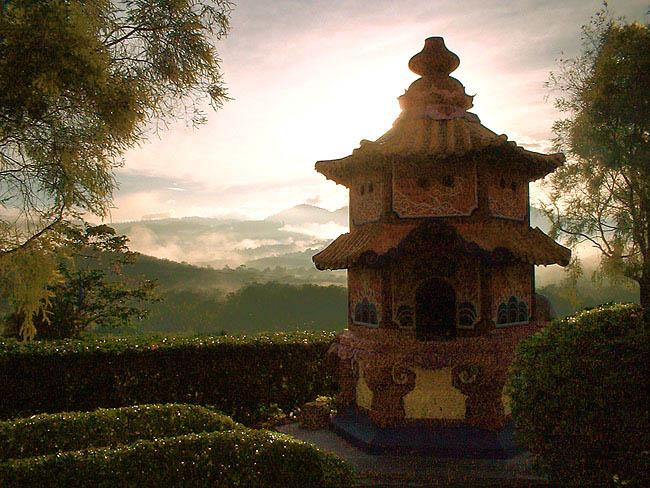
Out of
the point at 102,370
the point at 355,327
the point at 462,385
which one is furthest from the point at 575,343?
the point at 102,370

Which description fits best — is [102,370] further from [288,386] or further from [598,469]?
[598,469]

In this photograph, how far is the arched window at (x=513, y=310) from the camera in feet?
31.4

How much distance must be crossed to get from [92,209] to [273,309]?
29914 mm

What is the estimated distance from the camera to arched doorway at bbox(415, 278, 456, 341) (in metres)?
9.39

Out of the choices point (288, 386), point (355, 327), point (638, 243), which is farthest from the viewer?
point (638, 243)

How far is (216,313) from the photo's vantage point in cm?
3825

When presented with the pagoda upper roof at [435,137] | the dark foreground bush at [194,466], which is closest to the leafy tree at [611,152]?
the pagoda upper roof at [435,137]

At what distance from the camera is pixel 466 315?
9.09m

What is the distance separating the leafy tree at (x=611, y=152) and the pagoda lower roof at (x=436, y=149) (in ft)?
36.0

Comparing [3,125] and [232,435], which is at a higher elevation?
[3,125]

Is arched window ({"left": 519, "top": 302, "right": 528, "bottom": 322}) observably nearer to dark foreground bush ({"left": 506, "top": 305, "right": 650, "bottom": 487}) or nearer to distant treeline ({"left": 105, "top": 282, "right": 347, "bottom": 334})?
dark foreground bush ({"left": 506, "top": 305, "right": 650, "bottom": 487})

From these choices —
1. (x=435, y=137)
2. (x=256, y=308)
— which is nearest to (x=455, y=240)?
(x=435, y=137)

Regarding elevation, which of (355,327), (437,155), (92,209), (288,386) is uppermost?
(437,155)

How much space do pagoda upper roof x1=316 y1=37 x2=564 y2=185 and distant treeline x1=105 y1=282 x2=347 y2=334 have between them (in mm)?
27211
